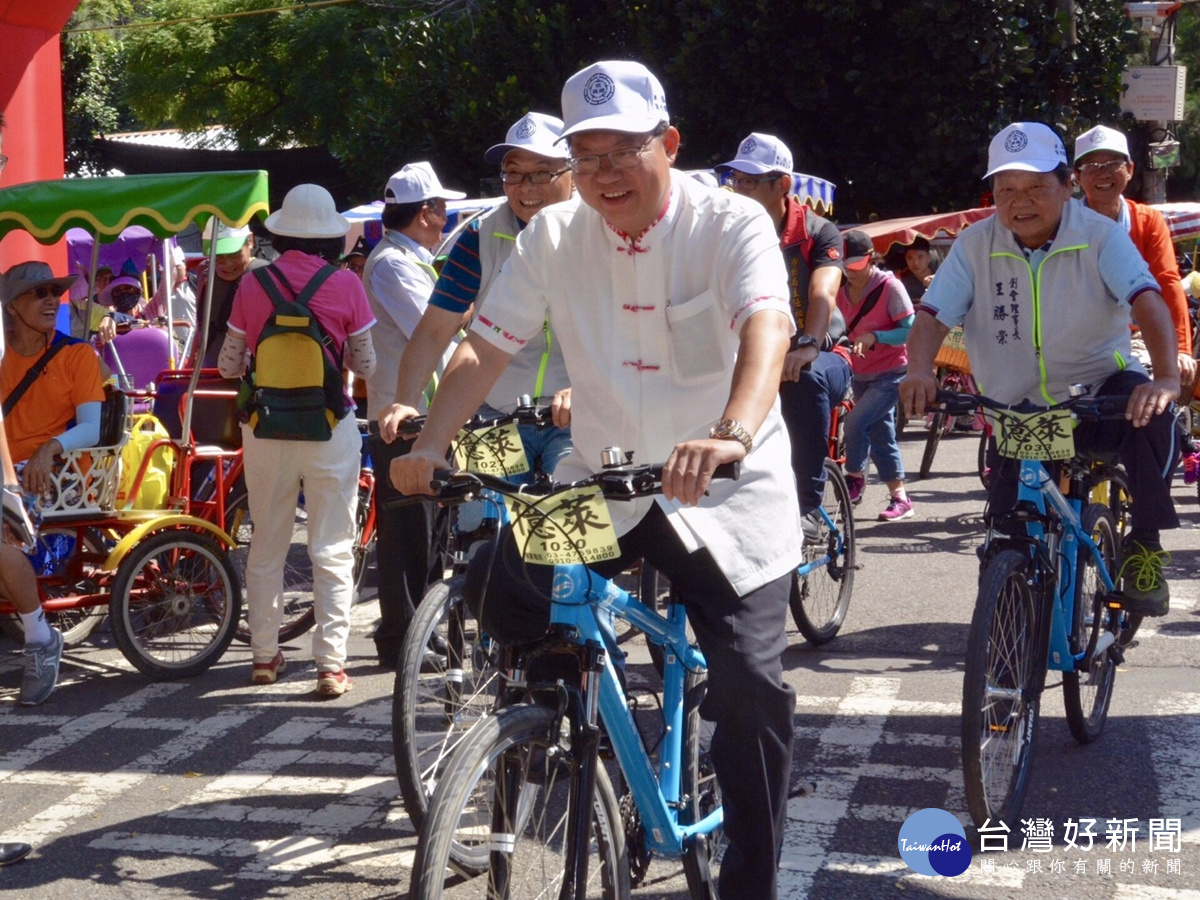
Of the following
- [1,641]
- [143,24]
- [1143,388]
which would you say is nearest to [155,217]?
[1,641]

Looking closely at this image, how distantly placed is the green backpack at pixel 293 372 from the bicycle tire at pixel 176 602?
3.11ft

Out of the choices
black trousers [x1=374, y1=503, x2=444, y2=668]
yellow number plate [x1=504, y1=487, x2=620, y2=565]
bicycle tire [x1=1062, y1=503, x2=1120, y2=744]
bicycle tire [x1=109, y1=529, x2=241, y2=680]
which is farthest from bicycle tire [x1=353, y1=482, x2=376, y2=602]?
yellow number plate [x1=504, y1=487, x2=620, y2=565]

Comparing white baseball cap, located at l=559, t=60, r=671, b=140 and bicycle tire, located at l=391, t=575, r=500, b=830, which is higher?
white baseball cap, located at l=559, t=60, r=671, b=140

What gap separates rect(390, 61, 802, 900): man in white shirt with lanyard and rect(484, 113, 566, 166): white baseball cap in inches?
61.4

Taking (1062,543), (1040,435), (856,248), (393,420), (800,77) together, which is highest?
(800,77)

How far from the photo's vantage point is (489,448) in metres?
4.34

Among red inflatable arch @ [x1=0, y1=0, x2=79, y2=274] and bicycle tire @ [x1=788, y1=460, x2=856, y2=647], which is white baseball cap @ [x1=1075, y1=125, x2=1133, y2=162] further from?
red inflatable arch @ [x1=0, y1=0, x2=79, y2=274]

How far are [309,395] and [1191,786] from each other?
3517mm

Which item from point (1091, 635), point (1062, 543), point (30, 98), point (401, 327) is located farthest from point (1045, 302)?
point (30, 98)

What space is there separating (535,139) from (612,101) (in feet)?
6.12

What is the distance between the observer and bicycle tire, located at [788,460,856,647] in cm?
663

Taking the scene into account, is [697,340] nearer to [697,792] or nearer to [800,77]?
[697,792]

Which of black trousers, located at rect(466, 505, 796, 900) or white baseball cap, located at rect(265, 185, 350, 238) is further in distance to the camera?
white baseball cap, located at rect(265, 185, 350, 238)

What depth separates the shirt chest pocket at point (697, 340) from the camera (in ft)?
10.7
